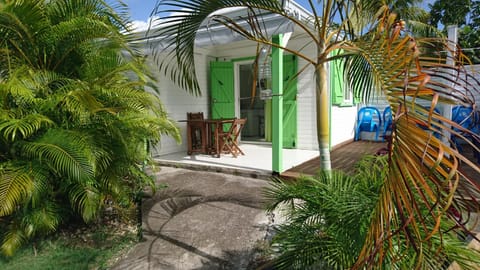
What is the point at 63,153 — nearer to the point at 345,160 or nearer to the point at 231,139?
the point at 231,139

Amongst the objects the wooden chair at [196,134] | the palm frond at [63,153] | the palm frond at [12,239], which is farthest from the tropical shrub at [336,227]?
the wooden chair at [196,134]

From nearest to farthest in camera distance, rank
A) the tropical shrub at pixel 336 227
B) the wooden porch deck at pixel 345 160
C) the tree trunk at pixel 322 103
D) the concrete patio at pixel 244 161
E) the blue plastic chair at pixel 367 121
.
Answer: the tropical shrub at pixel 336 227
the tree trunk at pixel 322 103
the wooden porch deck at pixel 345 160
the concrete patio at pixel 244 161
the blue plastic chair at pixel 367 121

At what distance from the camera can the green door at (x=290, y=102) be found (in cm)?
637

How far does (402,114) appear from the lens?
952 millimetres

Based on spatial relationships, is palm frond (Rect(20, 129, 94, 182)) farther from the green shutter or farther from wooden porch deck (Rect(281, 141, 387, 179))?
the green shutter

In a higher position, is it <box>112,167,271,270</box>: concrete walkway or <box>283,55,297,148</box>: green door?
<box>283,55,297,148</box>: green door

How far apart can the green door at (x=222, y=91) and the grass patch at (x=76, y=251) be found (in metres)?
4.38

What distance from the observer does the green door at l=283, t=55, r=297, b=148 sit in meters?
6.37

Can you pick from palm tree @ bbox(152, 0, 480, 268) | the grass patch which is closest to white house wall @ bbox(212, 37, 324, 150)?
palm tree @ bbox(152, 0, 480, 268)

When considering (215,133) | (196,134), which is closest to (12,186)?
(215,133)

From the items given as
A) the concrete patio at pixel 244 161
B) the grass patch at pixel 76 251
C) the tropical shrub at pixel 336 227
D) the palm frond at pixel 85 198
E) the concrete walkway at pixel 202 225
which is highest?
the tropical shrub at pixel 336 227

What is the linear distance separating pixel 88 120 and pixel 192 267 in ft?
5.51

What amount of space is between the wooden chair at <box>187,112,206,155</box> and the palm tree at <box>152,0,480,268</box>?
357cm

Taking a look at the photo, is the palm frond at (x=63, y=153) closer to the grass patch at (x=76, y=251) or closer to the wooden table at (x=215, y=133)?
the grass patch at (x=76, y=251)
